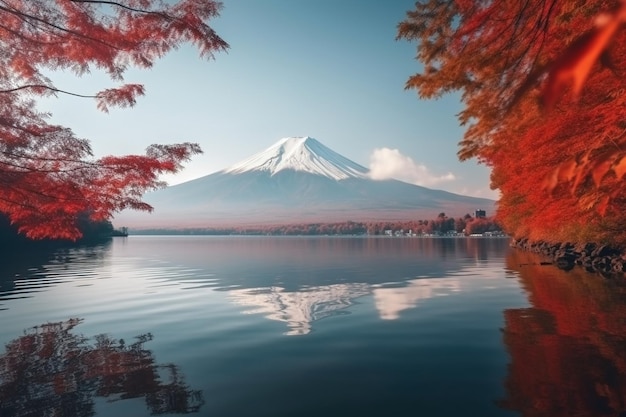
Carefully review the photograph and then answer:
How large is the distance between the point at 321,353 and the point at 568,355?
170 inches

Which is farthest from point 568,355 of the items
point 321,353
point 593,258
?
point 593,258

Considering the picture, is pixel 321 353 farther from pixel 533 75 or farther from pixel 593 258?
Answer: pixel 593 258

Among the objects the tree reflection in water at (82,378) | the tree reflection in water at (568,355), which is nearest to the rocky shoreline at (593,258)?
the tree reflection in water at (568,355)

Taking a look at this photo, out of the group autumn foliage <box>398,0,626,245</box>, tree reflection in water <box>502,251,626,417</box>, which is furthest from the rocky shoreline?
tree reflection in water <box>502,251,626,417</box>

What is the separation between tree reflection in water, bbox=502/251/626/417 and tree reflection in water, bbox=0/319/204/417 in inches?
182

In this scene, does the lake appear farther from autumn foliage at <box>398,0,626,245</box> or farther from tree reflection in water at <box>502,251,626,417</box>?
autumn foliage at <box>398,0,626,245</box>

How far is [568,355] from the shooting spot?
7.11m

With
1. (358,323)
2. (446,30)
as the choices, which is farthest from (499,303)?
(446,30)

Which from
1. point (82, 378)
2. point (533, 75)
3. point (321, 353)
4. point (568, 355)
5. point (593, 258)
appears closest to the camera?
point (533, 75)

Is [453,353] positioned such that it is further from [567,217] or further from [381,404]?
[567,217]

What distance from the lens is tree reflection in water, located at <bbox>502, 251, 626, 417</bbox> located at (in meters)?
5.26

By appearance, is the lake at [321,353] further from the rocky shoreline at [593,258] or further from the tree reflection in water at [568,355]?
the rocky shoreline at [593,258]

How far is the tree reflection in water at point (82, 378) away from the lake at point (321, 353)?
0.03 m

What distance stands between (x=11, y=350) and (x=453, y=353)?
8.95 m
